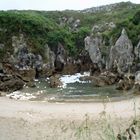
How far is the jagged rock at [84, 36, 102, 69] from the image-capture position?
210 feet

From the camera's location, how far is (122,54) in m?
55.8

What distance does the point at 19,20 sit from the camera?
7625 cm

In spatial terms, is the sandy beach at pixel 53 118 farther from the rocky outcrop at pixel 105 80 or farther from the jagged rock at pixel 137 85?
the rocky outcrop at pixel 105 80

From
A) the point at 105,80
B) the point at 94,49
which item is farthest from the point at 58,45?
the point at 105,80

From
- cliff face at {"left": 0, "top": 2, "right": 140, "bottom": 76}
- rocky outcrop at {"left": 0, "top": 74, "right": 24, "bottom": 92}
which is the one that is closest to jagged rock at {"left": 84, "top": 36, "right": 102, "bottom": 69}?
cliff face at {"left": 0, "top": 2, "right": 140, "bottom": 76}

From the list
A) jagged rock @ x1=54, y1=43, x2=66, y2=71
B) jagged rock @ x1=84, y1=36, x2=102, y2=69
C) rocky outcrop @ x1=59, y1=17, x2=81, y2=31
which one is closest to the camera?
jagged rock @ x1=84, y1=36, x2=102, y2=69

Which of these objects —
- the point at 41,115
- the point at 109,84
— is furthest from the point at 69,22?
the point at 41,115

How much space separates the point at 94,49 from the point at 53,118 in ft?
131

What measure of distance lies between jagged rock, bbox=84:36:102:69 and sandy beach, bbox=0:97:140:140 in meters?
27.4

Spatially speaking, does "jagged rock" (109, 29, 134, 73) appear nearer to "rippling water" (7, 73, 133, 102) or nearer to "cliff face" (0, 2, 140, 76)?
"cliff face" (0, 2, 140, 76)

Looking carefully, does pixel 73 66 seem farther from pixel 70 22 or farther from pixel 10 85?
pixel 70 22

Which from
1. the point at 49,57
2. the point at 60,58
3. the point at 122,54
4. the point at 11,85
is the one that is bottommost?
the point at 60,58

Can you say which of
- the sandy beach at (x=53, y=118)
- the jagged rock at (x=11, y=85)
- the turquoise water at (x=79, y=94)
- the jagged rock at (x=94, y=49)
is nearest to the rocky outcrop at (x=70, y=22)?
the jagged rock at (x=94, y=49)

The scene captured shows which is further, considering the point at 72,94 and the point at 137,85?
the point at 72,94
